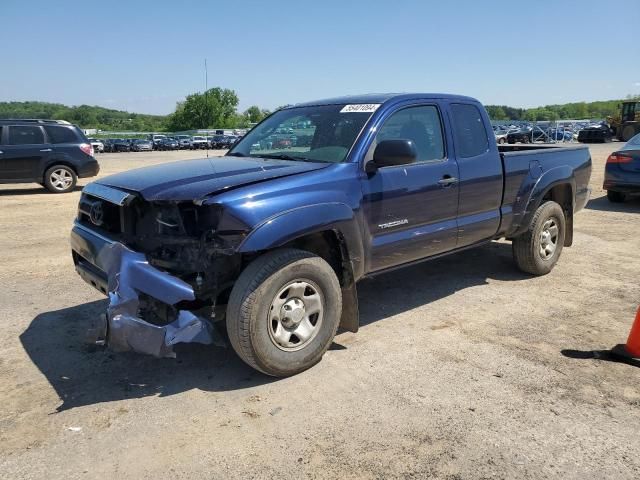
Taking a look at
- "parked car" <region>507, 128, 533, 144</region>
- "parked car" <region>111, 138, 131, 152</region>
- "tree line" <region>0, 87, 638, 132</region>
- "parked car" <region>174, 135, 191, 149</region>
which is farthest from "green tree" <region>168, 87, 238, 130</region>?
"parked car" <region>507, 128, 533, 144</region>

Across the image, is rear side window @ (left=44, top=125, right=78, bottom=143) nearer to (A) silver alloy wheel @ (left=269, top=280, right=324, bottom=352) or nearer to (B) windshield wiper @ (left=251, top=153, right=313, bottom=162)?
(B) windshield wiper @ (left=251, top=153, right=313, bottom=162)

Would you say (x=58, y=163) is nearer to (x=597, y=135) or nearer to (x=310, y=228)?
(x=310, y=228)

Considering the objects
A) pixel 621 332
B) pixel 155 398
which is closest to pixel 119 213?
pixel 155 398

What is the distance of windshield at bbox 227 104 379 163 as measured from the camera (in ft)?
13.6

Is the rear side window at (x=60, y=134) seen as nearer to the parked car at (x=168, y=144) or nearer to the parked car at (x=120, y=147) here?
the parked car at (x=120, y=147)

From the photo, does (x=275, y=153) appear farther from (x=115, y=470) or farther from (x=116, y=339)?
(x=115, y=470)

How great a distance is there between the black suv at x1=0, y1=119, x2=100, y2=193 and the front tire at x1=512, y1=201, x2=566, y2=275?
1135 centimetres

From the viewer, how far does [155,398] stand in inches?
132

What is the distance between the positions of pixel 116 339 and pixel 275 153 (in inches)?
82.8

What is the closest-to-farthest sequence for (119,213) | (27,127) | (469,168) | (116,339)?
(116,339), (119,213), (469,168), (27,127)

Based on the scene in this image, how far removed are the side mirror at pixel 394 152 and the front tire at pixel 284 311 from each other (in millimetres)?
924

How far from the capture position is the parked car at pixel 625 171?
10133 millimetres

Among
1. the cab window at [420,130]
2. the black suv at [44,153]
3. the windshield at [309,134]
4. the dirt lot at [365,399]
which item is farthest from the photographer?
the black suv at [44,153]

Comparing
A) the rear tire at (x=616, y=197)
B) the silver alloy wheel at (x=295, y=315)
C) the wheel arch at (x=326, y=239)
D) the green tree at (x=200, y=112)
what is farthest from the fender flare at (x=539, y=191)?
the green tree at (x=200, y=112)
